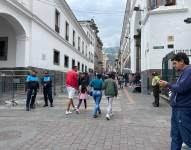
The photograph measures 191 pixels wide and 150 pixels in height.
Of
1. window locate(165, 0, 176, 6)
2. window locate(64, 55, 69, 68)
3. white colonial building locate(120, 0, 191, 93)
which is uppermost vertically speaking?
window locate(165, 0, 176, 6)

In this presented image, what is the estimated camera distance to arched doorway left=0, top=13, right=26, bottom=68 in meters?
20.5

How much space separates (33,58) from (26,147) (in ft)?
50.7

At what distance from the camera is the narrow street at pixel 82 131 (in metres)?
6.88

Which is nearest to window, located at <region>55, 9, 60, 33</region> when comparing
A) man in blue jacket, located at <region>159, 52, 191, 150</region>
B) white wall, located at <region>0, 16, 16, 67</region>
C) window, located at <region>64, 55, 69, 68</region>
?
window, located at <region>64, 55, 69, 68</region>

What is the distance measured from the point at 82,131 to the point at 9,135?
179 centimetres

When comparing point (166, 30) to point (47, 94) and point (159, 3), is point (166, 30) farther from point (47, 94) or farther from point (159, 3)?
point (47, 94)

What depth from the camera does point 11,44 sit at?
21.4 metres

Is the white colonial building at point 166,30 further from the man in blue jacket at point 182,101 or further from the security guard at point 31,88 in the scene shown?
the man in blue jacket at point 182,101

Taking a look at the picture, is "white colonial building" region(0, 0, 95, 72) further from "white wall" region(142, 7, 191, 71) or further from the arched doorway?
"white wall" region(142, 7, 191, 71)

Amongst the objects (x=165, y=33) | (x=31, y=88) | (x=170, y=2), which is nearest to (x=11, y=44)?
(x=31, y=88)

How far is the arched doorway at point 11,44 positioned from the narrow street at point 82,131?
361 inches

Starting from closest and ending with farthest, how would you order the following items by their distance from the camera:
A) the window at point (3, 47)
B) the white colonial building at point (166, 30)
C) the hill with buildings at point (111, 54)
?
the white colonial building at point (166, 30)
the window at point (3, 47)
the hill with buildings at point (111, 54)

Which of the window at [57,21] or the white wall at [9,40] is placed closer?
the white wall at [9,40]

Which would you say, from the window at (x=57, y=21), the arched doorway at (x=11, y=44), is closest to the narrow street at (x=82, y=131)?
the arched doorway at (x=11, y=44)
